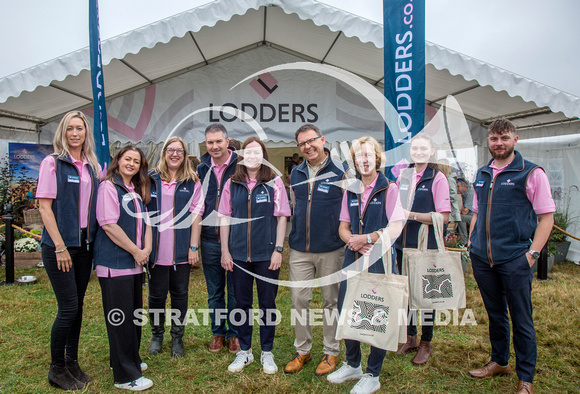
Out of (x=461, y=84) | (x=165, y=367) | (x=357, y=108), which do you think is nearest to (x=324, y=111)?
(x=357, y=108)

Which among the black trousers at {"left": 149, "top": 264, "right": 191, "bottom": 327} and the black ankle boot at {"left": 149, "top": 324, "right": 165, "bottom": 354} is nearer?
the black trousers at {"left": 149, "top": 264, "right": 191, "bottom": 327}

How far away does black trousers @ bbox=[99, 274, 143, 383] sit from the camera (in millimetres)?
2623

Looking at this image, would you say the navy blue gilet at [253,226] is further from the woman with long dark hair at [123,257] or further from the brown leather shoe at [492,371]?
the brown leather shoe at [492,371]

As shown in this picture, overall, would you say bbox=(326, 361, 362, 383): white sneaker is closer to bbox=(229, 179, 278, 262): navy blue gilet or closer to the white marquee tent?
bbox=(229, 179, 278, 262): navy blue gilet

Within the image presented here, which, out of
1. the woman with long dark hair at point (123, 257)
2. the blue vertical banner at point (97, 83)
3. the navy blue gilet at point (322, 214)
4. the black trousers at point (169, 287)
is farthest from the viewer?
the blue vertical banner at point (97, 83)

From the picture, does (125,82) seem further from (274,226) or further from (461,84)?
(461,84)

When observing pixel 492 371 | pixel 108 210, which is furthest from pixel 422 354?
pixel 108 210

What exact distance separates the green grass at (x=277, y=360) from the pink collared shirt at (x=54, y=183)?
1.31 metres

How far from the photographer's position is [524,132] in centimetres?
739

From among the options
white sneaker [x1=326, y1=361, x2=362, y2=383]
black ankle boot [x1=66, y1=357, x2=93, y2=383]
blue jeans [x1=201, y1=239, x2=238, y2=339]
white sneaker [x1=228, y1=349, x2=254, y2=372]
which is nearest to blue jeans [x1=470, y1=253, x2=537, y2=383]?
white sneaker [x1=326, y1=361, x2=362, y2=383]

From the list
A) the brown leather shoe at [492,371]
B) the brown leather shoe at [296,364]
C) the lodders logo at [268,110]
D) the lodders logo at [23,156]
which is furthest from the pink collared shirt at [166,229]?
the lodders logo at [23,156]

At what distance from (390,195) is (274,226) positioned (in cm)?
97

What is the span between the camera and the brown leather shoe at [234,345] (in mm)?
3377

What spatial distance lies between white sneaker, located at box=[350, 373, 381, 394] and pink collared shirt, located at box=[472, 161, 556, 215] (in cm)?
161
